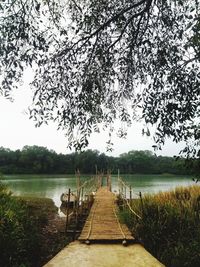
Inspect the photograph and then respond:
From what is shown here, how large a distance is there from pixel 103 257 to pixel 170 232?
3.25 metres

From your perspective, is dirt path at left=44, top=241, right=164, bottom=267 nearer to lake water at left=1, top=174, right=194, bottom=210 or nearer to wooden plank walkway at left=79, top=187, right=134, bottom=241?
wooden plank walkway at left=79, top=187, right=134, bottom=241

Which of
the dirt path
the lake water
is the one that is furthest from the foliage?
the lake water

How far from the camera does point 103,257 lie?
5.86 meters

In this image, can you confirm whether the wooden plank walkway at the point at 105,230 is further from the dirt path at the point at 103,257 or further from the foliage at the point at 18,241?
the foliage at the point at 18,241

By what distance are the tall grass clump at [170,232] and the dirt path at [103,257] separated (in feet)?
4.13

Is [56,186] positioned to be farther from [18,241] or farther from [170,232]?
[18,241]

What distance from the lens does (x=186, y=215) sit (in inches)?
363

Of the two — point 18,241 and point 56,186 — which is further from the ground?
point 56,186

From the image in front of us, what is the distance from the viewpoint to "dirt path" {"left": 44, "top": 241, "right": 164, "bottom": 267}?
5293 millimetres

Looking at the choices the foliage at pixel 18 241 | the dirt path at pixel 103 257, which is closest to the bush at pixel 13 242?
the foliage at pixel 18 241

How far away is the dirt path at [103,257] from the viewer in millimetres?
5293

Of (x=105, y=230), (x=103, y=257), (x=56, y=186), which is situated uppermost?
(x=56, y=186)

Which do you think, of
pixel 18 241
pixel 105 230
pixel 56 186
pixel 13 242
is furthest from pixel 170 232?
pixel 56 186

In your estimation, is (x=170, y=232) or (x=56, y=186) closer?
(x=170, y=232)
